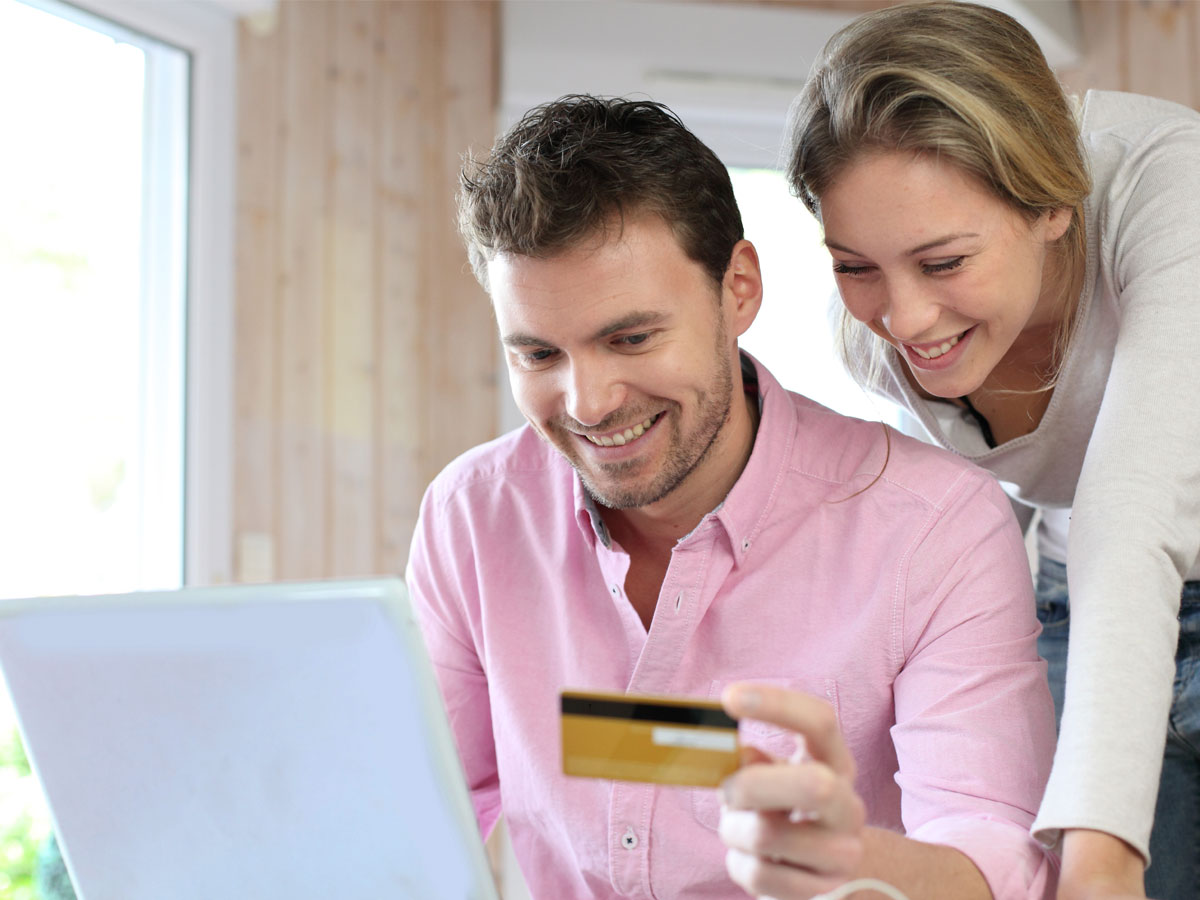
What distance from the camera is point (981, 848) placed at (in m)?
0.95

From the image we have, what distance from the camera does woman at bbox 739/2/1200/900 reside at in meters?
0.93

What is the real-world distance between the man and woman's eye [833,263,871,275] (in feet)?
0.31

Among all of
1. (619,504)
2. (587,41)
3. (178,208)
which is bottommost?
(619,504)

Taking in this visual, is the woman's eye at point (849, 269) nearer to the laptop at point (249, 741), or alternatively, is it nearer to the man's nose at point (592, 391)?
the man's nose at point (592, 391)

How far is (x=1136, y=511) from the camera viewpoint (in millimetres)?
1025

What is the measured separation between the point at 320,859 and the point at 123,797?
0.14 meters

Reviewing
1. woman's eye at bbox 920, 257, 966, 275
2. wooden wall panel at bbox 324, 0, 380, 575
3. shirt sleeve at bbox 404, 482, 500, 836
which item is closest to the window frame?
wooden wall panel at bbox 324, 0, 380, 575

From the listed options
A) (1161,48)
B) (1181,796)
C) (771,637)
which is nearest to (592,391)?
(771,637)

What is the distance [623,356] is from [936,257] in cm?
32

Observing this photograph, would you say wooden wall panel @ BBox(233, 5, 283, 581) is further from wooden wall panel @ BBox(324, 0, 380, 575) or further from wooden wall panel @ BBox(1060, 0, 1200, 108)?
wooden wall panel @ BBox(1060, 0, 1200, 108)

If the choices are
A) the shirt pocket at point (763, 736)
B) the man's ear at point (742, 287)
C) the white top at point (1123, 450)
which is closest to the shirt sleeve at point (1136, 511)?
the white top at point (1123, 450)

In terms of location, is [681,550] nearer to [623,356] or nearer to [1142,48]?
[623,356]

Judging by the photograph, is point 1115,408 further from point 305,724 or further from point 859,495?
point 305,724

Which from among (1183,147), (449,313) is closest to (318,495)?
(449,313)
